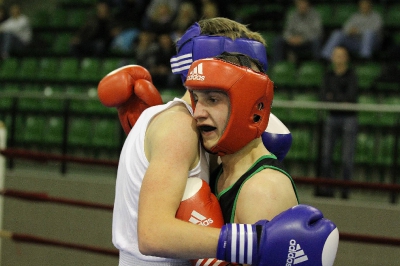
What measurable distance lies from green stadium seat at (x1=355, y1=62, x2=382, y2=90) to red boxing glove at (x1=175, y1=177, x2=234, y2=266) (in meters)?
4.74

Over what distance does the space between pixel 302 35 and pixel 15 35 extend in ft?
14.7

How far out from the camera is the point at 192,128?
5.73 ft

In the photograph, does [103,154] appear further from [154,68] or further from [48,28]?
[48,28]

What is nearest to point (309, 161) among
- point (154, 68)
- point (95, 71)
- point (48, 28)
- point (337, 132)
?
point (337, 132)

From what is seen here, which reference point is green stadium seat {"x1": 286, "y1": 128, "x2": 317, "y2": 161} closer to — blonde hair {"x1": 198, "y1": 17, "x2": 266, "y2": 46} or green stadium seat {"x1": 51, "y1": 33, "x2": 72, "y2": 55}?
blonde hair {"x1": 198, "y1": 17, "x2": 266, "y2": 46}

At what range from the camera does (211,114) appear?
5.71 feet

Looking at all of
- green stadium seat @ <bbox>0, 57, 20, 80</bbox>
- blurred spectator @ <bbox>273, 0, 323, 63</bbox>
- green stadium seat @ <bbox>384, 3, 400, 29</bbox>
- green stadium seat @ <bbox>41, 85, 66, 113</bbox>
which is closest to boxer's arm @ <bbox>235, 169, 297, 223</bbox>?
green stadium seat @ <bbox>41, 85, 66, 113</bbox>

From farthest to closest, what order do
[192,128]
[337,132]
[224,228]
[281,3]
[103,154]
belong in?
[281,3]
[103,154]
[337,132]
[192,128]
[224,228]

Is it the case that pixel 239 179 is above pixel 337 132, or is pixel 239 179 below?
above

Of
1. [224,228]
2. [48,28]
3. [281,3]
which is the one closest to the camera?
[224,228]

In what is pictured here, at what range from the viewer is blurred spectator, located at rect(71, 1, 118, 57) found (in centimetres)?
822

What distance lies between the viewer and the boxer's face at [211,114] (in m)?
1.74

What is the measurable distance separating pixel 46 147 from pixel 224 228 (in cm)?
555

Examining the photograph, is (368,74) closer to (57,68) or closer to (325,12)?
(325,12)
